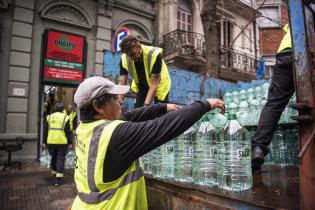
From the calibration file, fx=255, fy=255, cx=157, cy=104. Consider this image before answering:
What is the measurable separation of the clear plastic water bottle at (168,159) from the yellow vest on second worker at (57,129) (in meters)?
4.46

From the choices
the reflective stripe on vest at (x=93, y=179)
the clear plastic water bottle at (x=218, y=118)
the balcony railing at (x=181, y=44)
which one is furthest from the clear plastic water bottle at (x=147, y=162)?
the balcony railing at (x=181, y=44)

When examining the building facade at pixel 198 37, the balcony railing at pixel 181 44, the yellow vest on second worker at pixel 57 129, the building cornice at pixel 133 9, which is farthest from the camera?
the building facade at pixel 198 37

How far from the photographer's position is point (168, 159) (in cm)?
275

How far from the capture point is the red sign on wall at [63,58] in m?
9.47

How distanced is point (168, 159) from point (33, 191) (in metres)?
3.95

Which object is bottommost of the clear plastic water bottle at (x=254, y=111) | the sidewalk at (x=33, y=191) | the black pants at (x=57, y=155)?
the sidewalk at (x=33, y=191)

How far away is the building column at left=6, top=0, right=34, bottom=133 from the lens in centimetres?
869

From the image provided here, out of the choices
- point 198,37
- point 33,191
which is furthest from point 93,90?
point 198,37

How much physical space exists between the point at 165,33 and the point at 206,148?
11.1 metres

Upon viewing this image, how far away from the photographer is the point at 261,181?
2.17m

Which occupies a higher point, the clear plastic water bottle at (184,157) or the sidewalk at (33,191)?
the clear plastic water bottle at (184,157)

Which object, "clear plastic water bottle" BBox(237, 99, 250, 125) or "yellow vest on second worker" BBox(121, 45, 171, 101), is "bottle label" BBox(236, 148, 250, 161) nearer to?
"yellow vest on second worker" BBox(121, 45, 171, 101)

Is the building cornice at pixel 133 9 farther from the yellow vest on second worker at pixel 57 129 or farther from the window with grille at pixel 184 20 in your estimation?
the yellow vest on second worker at pixel 57 129

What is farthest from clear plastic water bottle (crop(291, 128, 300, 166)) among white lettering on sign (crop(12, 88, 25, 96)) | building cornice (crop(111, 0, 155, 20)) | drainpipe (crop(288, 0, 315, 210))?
building cornice (crop(111, 0, 155, 20))
